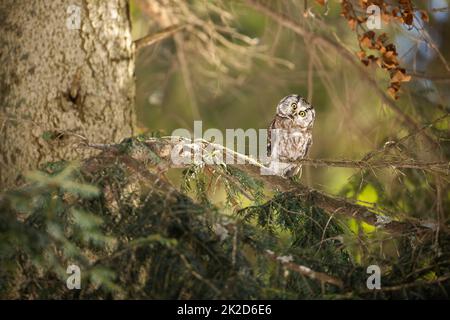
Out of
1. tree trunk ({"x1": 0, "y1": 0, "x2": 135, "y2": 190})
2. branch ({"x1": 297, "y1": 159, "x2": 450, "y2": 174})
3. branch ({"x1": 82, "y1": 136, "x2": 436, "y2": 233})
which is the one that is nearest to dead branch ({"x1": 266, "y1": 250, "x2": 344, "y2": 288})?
branch ({"x1": 82, "y1": 136, "x2": 436, "y2": 233})

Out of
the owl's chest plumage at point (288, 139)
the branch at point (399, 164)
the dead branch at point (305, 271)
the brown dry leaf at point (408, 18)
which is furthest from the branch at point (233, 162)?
the owl's chest plumage at point (288, 139)

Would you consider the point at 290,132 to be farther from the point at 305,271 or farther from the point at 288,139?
the point at 305,271

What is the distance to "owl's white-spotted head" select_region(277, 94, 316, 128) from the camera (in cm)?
476

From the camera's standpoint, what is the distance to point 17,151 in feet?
12.6

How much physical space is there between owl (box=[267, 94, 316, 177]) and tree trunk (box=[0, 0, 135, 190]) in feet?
4.31

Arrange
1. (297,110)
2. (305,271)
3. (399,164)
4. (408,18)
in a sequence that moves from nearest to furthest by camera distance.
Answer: (305,271) → (399,164) → (408,18) → (297,110)

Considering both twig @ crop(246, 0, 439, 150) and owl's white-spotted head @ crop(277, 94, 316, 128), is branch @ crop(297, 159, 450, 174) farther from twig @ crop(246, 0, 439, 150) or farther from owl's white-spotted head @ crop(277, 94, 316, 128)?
owl's white-spotted head @ crop(277, 94, 316, 128)

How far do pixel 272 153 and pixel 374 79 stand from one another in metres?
0.99

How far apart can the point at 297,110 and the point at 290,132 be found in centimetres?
21

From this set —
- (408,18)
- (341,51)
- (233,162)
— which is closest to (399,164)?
(233,162)

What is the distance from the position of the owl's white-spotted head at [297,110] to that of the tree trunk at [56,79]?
4.30 ft

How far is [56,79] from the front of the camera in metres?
3.89
